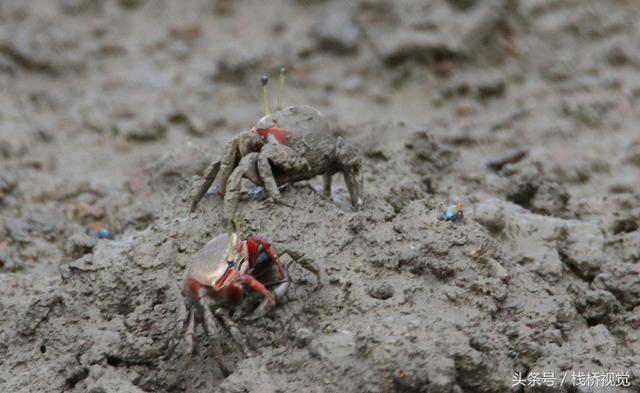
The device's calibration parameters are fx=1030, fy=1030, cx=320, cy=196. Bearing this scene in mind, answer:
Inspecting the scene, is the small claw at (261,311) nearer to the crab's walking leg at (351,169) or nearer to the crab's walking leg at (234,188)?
the crab's walking leg at (234,188)

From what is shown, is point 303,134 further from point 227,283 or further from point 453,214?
point 227,283

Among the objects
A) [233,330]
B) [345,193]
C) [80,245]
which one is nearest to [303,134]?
[345,193]

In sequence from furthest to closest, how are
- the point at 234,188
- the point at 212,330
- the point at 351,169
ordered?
the point at 351,169 → the point at 234,188 → the point at 212,330

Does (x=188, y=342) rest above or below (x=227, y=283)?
below

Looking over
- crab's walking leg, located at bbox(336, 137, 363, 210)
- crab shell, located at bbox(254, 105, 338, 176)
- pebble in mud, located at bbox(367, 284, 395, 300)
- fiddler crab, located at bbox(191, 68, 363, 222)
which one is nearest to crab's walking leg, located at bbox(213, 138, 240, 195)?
fiddler crab, located at bbox(191, 68, 363, 222)

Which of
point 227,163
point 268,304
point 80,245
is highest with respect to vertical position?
point 227,163

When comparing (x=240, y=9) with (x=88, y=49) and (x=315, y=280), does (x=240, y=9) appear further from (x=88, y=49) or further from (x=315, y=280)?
(x=315, y=280)

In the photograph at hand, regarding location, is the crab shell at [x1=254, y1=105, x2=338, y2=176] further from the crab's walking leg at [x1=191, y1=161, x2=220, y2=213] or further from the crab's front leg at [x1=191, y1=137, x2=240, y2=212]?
the crab's walking leg at [x1=191, y1=161, x2=220, y2=213]

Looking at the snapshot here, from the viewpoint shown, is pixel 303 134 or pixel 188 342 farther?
pixel 303 134
